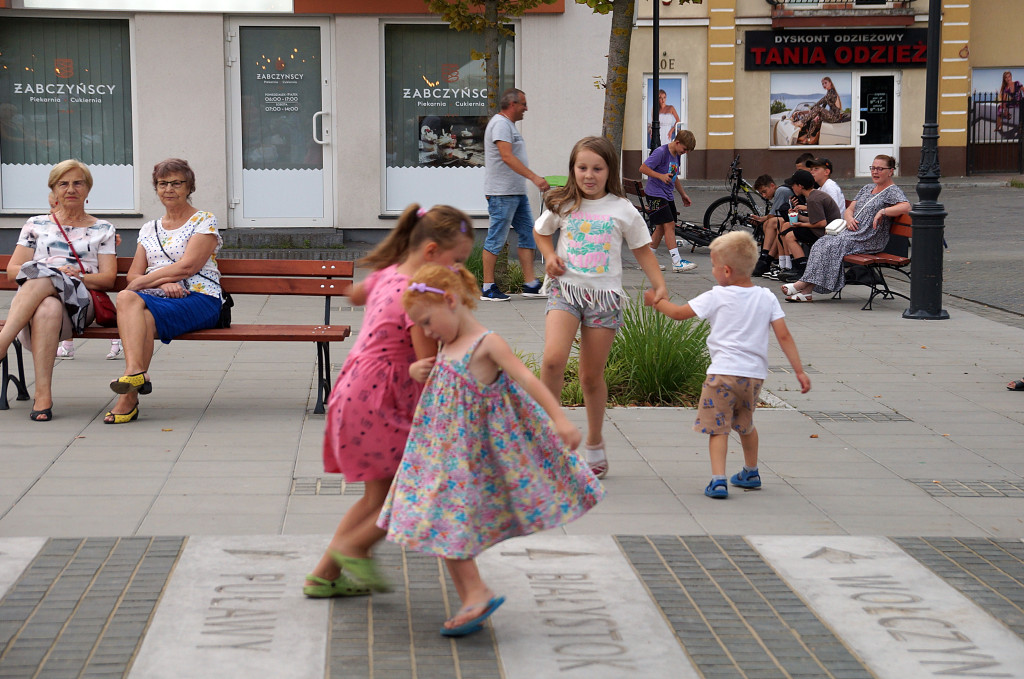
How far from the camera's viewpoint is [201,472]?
609 cm

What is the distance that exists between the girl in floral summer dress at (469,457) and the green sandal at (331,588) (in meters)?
0.47

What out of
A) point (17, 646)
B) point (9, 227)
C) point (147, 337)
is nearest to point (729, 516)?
point (17, 646)

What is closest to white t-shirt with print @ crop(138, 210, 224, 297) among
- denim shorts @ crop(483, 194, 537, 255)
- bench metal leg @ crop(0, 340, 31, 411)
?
bench metal leg @ crop(0, 340, 31, 411)

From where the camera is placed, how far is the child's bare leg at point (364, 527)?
426 centimetres

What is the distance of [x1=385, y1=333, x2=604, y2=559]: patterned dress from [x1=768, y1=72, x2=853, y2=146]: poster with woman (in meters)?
31.6

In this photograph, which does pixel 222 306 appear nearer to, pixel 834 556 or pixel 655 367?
pixel 655 367

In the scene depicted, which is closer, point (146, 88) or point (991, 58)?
point (146, 88)

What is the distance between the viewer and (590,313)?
19.3 feet

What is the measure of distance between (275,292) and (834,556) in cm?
420

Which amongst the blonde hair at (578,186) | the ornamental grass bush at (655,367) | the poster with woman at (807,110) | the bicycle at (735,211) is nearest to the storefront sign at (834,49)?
the poster with woman at (807,110)

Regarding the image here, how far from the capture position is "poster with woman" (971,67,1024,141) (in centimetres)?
3497

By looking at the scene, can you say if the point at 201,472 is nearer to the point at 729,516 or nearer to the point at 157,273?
the point at 157,273

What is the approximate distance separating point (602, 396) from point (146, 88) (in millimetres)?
10235

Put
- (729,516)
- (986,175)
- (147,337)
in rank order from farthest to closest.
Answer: (986,175) < (147,337) < (729,516)
